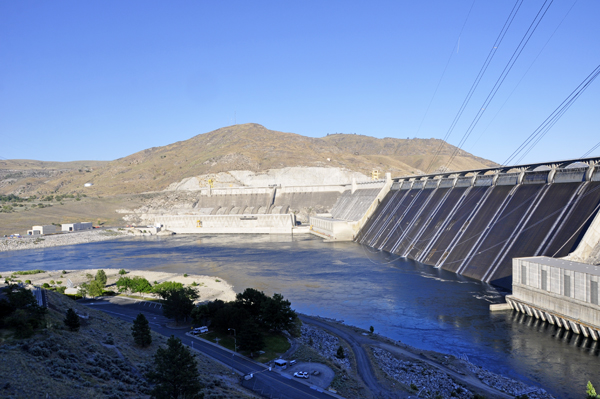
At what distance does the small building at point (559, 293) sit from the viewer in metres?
20.1

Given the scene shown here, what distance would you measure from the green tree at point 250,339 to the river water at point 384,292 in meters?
7.79

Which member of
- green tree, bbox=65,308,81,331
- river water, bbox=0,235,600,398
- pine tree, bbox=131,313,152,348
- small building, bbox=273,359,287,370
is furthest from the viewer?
river water, bbox=0,235,600,398

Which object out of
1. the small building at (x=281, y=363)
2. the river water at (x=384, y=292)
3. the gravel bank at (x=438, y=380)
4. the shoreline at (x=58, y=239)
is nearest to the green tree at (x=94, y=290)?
the river water at (x=384, y=292)

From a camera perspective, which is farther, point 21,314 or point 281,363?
point 281,363

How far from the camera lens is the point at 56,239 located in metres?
65.7

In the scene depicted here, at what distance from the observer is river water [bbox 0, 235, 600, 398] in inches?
748

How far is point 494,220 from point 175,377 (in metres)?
31.3

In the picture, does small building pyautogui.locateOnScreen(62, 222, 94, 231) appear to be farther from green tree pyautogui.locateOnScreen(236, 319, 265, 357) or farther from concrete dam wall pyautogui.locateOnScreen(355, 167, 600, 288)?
green tree pyautogui.locateOnScreen(236, 319, 265, 357)

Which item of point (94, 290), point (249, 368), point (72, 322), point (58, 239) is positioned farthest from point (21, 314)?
point (58, 239)

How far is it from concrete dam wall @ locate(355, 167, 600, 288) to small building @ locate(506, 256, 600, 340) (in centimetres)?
430

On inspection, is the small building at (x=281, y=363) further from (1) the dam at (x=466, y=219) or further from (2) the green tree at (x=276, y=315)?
(1) the dam at (x=466, y=219)

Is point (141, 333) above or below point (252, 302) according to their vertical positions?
above

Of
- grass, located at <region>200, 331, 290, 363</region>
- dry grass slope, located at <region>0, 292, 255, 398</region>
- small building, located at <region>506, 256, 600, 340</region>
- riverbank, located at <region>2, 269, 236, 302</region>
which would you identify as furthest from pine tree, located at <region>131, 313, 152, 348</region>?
small building, located at <region>506, 256, 600, 340</region>

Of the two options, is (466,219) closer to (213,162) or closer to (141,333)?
(141,333)
